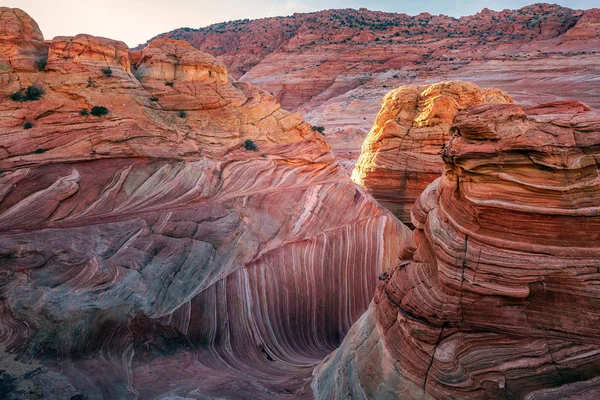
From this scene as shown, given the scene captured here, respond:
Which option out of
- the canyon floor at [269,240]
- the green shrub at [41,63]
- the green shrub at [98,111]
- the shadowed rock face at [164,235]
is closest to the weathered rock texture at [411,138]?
the canyon floor at [269,240]

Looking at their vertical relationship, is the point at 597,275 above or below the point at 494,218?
below

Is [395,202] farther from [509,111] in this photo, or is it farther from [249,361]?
[509,111]

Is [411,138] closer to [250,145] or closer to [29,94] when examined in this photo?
[250,145]

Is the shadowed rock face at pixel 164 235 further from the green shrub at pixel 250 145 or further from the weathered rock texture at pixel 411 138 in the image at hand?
the weathered rock texture at pixel 411 138

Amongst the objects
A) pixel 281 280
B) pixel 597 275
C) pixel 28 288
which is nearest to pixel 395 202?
pixel 281 280

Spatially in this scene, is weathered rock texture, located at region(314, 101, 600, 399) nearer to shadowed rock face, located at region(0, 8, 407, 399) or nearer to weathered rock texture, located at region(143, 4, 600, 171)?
shadowed rock face, located at region(0, 8, 407, 399)

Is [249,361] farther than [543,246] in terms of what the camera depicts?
Yes

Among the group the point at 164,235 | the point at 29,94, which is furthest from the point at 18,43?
the point at 164,235
